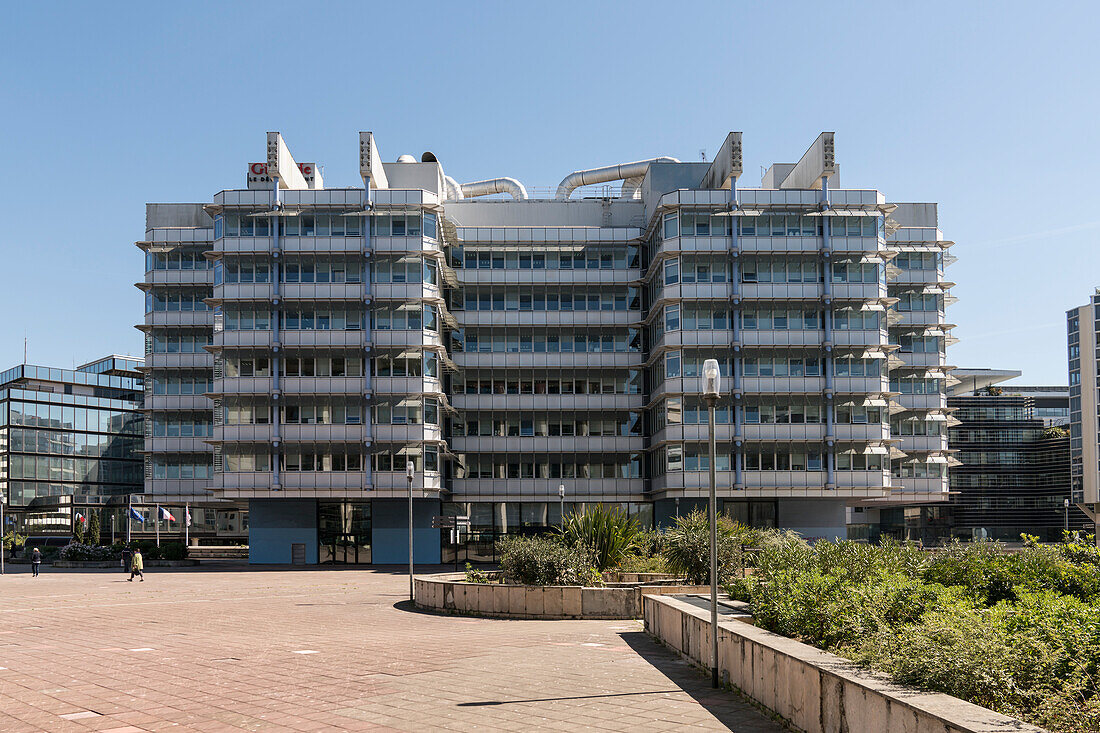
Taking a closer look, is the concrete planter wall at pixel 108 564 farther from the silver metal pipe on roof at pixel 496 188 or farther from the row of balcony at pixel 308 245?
the silver metal pipe on roof at pixel 496 188

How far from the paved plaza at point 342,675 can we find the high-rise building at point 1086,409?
9206cm

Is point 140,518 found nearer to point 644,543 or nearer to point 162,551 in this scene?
point 162,551

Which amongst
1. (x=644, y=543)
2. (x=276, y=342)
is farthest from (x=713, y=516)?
(x=276, y=342)

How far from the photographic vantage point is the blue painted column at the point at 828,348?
62.2 metres

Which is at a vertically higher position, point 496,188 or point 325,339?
point 496,188

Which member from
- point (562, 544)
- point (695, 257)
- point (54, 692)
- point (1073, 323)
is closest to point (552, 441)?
point (695, 257)

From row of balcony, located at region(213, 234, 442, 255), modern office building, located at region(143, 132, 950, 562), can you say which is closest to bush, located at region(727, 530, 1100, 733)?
modern office building, located at region(143, 132, 950, 562)

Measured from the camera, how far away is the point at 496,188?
80.4 meters

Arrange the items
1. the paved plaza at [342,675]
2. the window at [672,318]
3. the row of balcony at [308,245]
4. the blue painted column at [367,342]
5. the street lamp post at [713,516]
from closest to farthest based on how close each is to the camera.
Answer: the paved plaza at [342,675]
the street lamp post at [713,516]
the blue painted column at [367,342]
the row of balcony at [308,245]
the window at [672,318]

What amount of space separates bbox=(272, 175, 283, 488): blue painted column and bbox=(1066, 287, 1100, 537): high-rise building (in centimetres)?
7839

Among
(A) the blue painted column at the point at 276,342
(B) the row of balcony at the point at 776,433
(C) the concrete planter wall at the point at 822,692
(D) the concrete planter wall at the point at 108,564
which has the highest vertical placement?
(A) the blue painted column at the point at 276,342

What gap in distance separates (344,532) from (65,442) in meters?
67.5

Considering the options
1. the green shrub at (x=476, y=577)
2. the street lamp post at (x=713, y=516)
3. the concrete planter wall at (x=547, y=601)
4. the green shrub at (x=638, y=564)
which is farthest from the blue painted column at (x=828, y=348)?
the street lamp post at (x=713, y=516)

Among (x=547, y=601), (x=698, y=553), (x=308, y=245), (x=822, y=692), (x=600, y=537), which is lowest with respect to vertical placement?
(x=547, y=601)
